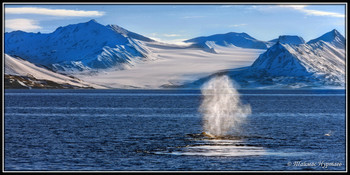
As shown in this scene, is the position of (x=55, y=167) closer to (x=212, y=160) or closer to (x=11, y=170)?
(x=11, y=170)

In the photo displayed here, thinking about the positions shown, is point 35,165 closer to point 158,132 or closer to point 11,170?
point 11,170

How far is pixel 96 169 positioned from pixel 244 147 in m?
20.6

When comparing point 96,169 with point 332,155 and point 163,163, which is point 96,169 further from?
point 332,155

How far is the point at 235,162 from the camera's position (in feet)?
162

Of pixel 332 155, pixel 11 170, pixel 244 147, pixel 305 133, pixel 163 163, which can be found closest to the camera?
pixel 11 170

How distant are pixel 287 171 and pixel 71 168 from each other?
19556 mm

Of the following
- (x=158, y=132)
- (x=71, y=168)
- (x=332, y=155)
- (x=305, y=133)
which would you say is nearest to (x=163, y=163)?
(x=71, y=168)

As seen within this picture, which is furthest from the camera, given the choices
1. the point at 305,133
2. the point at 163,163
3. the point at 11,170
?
the point at 305,133

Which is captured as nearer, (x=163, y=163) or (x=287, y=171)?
(x=287, y=171)

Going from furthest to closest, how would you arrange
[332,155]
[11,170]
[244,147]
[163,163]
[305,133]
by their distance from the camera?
1. [305,133]
2. [244,147]
3. [332,155]
4. [163,163]
5. [11,170]

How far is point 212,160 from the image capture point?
166 ft

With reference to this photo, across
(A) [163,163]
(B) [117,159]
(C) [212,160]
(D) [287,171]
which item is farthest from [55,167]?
(D) [287,171]

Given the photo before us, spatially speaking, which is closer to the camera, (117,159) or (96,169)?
(96,169)

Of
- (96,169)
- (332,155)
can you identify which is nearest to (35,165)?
(96,169)
